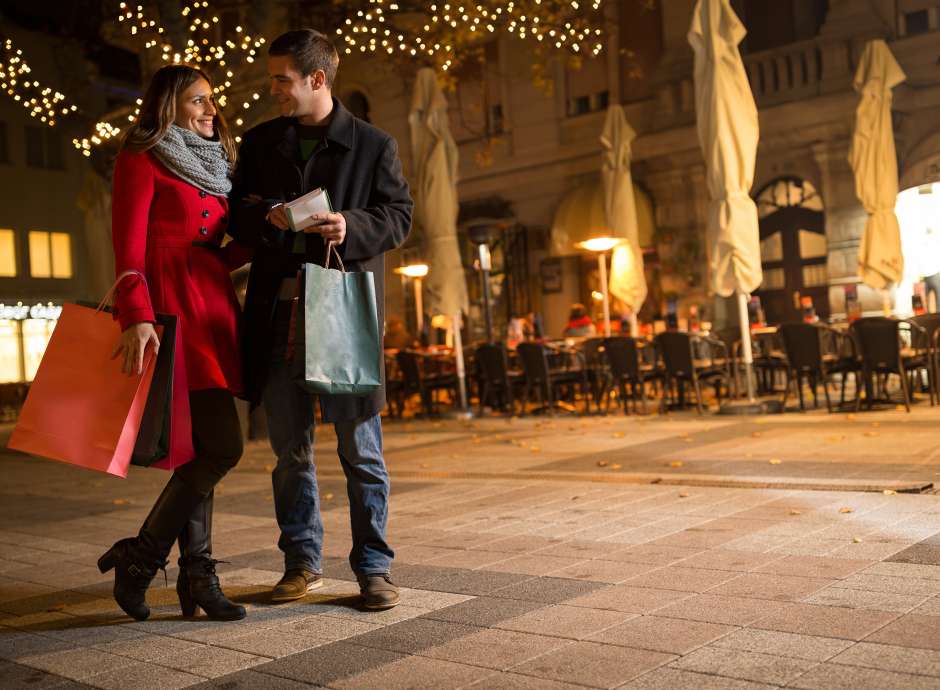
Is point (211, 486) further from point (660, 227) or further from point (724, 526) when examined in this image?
point (660, 227)

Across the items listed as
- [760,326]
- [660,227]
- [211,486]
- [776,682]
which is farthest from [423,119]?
[776,682]

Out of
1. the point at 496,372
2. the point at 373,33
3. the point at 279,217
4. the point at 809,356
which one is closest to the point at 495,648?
the point at 279,217

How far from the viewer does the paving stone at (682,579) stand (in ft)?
Answer: 13.6

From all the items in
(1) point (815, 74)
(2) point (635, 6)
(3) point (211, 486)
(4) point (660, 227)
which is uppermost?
(2) point (635, 6)

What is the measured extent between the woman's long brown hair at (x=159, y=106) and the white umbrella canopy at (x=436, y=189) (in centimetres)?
1109

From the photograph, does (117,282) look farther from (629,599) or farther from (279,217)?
(629,599)

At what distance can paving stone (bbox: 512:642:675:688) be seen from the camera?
10.0 ft

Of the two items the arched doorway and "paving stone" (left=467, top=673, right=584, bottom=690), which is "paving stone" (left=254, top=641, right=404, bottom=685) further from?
the arched doorway

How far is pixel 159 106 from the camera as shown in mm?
4105

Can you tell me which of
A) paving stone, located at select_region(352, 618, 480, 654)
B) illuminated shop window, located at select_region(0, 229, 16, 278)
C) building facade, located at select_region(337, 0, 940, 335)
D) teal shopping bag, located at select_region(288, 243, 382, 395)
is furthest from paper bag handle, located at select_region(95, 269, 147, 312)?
illuminated shop window, located at select_region(0, 229, 16, 278)

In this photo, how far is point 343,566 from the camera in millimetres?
4992

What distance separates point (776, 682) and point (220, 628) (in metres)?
1.96

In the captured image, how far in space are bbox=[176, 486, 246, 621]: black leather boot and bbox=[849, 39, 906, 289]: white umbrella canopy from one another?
11816 millimetres

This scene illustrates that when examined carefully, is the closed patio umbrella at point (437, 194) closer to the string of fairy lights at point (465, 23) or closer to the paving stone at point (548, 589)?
the string of fairy lights at point (465, 23)
